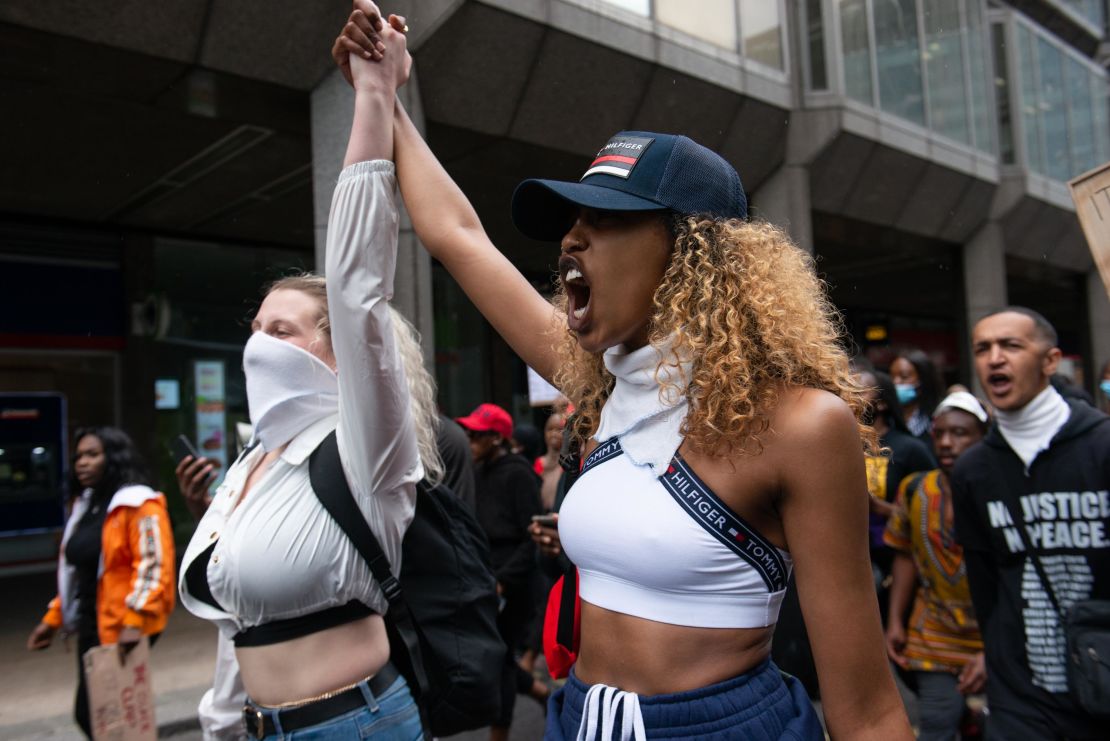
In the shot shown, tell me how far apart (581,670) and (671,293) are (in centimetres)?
71

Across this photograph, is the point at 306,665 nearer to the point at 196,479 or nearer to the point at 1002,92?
the point at 196,479

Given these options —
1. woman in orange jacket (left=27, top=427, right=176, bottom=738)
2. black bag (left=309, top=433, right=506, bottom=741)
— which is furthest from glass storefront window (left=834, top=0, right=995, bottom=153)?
black bag (left=309, top=433, right=506, bottom=741)

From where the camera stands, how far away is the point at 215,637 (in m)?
8.63

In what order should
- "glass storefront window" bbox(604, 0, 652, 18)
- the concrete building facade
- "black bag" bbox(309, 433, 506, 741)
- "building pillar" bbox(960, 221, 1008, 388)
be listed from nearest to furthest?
1. "black bag" bbox(309, 433, 506, 741)
2. the concrete building facade
3. "glass storefront window" bbox(604, 0, 652, 18)
4. "building pillar" bbox(960, 221, 1008, 388)

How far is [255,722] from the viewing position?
2326 mm

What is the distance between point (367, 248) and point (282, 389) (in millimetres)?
585

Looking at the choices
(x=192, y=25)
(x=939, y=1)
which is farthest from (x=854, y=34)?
(x=192, y=25)

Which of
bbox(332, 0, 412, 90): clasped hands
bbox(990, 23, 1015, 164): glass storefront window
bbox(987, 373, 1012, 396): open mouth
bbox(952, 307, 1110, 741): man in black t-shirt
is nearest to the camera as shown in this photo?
bbox(332, 0, 412, 90): clasped hands

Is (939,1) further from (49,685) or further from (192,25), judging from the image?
(49,685)

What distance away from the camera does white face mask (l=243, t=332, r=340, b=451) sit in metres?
2.48

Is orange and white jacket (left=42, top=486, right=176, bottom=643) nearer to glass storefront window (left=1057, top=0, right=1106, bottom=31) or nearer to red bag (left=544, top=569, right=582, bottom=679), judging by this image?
red bag (left=544, top=569, right=582, bottom=679)

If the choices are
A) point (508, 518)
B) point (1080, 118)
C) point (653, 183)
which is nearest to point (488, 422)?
point (508, 518)

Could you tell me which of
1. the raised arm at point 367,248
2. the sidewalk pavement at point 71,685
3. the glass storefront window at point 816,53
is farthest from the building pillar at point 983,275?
the raised arm at point 367,248

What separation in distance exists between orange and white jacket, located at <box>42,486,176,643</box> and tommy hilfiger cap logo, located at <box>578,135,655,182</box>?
3795mm
